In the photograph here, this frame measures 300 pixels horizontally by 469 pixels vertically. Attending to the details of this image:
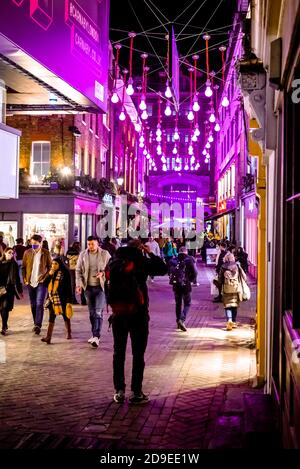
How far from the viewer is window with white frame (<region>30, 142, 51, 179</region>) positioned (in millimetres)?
27172

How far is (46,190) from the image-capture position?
26906 mm

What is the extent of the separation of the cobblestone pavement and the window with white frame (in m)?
16.0

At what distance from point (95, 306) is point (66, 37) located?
17.4 ft

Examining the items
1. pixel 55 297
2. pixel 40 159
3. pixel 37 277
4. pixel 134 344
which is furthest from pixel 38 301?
pixel 40 159

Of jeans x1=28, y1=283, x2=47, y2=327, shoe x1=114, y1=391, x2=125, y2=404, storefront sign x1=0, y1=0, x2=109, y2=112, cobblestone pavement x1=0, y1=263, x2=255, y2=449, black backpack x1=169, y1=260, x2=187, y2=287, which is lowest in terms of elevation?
cobblestone pavement x1=0, y1=263, x2=255, y2=449

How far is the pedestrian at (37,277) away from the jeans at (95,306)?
4.87ft

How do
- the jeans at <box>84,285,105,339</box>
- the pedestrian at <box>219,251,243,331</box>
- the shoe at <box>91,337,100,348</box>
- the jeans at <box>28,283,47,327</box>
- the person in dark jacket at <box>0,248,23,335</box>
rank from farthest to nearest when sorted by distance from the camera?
the pedestrian at <box>219,251,243,331</box> < the jeans at <box>28,283,47,327</box> < the person in dark jacket at <box>0,248,23,335</box> < the jeans at <box>84,285,105,339</box> < the shoe at <box>91,337,100,348</box>

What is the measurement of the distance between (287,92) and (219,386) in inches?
171

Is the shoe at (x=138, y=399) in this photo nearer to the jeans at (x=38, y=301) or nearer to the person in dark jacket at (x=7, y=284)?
the jeans at (x=38, y=301)

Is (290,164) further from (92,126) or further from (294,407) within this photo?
(92,126)

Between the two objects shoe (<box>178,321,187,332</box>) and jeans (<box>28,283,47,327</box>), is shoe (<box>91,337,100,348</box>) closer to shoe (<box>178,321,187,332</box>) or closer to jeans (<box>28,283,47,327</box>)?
jeans (<box>28,283,47,327</box>)

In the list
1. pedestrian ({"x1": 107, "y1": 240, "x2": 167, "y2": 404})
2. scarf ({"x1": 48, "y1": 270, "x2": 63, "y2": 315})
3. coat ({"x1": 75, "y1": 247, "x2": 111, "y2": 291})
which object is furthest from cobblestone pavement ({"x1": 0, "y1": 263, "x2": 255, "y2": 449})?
coat ({"x1": 75, "y1": 247, "x2": 111, "y2": 291})

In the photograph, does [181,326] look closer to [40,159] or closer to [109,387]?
[109,387]

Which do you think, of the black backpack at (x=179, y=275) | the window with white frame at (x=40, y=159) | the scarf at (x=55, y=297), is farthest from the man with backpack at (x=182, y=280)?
the window with white frame at (x=40, y=159)
